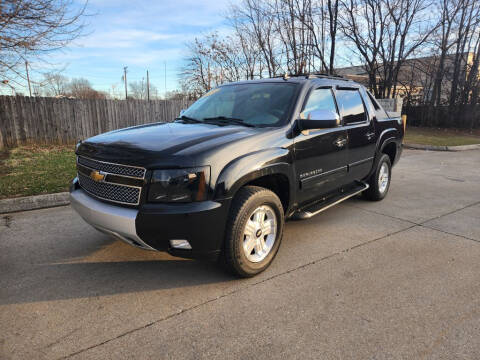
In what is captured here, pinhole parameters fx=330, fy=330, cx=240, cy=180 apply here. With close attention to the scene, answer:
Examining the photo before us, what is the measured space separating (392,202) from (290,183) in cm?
299

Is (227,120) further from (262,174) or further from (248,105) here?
(262,174)

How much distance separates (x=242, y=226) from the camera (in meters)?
2.78

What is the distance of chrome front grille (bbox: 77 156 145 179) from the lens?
2.57 metres

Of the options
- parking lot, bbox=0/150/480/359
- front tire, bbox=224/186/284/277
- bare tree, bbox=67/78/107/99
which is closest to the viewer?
parking lot, bbox=0/150/480/359

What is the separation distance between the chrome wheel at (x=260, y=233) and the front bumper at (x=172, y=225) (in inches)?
13.5

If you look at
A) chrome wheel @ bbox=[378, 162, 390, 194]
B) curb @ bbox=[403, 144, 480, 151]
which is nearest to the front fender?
chrome wheel @ bbox=[378, 162, 390, 194]

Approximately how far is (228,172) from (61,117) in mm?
11830

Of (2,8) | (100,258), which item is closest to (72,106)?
(2,8)

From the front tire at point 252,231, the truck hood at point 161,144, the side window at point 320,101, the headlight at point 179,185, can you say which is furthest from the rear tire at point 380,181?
the headlight at point 179,185

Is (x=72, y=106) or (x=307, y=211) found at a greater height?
(x=72, y=106)

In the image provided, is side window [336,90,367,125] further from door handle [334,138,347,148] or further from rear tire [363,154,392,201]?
rear tire [363,154,392,201]

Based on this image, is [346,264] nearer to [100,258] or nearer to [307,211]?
[307,211]

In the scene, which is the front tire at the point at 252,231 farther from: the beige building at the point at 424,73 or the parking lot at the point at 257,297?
the beige building at the point at 424,73

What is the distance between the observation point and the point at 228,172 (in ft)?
8.68
